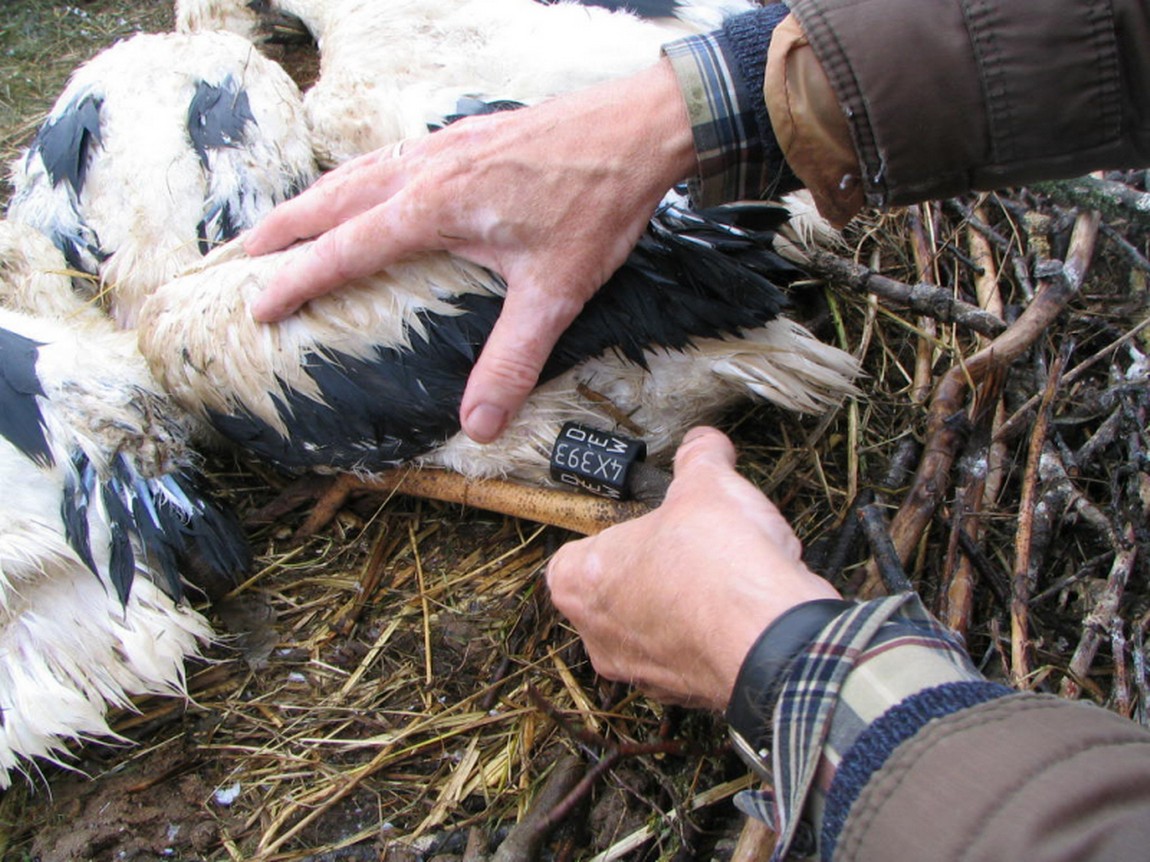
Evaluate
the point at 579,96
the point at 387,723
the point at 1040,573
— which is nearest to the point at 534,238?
the point at 579,96

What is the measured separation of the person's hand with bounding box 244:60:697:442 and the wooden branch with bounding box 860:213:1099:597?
0.65 meters

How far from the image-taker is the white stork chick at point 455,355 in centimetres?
157

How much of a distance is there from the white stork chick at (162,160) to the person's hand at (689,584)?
1.11 meters

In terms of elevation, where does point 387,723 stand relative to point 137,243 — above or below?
below

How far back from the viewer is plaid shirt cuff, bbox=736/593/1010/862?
→ 34.9 inches

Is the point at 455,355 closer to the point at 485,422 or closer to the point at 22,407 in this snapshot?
the point at 485,422

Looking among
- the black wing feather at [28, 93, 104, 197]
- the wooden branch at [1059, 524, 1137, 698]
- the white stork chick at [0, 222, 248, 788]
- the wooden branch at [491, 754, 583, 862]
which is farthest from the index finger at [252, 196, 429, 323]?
the wooden branch at [1059, 524, 1137, 698]

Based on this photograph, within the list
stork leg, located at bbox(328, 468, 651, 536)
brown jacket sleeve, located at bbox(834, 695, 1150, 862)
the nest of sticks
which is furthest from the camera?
stork leg, located at bbox(328, 468, 651, 536)

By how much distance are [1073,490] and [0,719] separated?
1.77 metres

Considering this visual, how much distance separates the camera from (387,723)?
1.63 meters

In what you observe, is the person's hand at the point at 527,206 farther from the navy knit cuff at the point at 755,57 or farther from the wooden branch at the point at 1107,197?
the wooden branch at the point at 1107,197

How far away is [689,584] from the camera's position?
43.2 inches

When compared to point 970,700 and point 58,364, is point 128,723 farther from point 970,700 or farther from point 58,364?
point 970,700

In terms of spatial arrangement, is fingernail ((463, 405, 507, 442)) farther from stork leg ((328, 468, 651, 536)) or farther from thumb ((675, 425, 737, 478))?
thumb ((675, 425, 737, 478))
